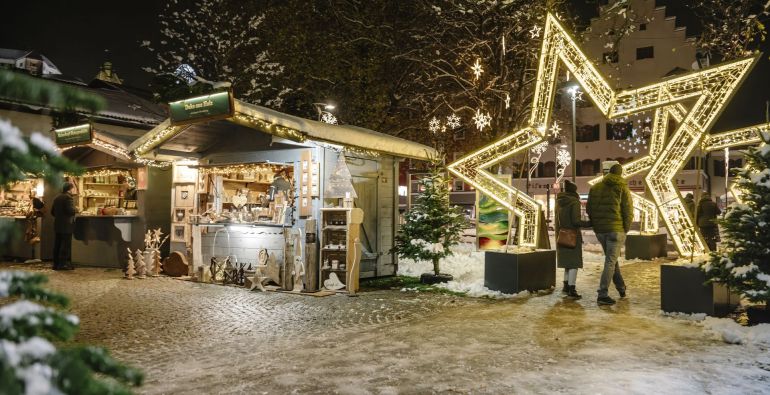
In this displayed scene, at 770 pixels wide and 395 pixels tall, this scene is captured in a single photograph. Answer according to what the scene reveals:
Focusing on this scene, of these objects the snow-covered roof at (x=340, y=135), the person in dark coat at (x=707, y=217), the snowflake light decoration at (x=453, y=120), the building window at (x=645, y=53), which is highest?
the building window at (x=645, y=53)

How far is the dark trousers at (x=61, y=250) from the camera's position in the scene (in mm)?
14945

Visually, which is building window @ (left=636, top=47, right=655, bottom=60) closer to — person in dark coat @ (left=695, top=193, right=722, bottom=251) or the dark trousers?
person in dark coat @ (left=695, top=193, right=722, bottom=251)

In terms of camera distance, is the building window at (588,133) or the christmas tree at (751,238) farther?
the building window at (588,133)

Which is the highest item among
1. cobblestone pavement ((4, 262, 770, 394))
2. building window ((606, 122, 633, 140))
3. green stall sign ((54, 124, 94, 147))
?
building window ((606, 122, 633, 140))

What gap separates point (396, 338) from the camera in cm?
707

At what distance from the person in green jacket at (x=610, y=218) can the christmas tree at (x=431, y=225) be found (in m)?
3.67

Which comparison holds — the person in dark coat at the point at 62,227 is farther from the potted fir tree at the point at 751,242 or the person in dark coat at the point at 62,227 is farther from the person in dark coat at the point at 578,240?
the potted fir tree at the point at 751,242

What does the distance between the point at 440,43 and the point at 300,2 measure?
205 inches

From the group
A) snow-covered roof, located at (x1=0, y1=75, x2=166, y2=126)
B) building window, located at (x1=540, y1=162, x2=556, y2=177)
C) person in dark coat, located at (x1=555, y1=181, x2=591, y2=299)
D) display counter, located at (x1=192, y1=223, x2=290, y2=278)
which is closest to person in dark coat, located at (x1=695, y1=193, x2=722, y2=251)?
person in dark coat, located at (x1=555, y1=181, x2=591, y2=299)

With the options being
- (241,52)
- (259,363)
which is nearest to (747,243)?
(259,363)

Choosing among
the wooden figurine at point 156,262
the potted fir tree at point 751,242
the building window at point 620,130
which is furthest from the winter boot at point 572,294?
the building window at point 620,130

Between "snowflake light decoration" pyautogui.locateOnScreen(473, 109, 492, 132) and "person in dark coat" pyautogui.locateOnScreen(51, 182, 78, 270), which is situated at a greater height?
"snowflake light decoration" pyautogui.locateOnScreen(473, 109, 492, 132)

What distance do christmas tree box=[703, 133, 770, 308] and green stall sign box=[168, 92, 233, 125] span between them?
27.4 ft

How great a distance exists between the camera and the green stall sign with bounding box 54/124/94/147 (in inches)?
557
